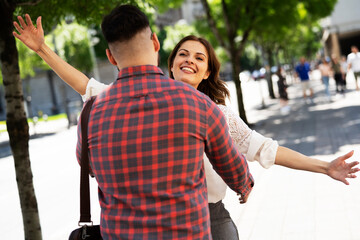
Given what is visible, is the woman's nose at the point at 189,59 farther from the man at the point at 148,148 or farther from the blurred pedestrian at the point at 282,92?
the blurred pedestrian at the point at 282,92

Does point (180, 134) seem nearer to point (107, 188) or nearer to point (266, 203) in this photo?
point (107, 188)

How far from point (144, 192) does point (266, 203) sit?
5.11 m

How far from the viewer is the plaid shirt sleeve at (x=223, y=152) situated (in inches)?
70.8

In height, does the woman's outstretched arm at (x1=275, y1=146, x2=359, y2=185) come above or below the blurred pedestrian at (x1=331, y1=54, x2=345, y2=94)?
above

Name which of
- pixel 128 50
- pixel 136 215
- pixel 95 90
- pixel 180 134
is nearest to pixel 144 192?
pixel 136 215

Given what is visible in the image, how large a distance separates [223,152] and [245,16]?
1608 centimetres

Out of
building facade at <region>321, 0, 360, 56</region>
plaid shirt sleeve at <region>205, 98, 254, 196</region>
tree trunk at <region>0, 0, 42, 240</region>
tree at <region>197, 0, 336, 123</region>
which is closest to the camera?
plaid shirt sleeve at <region>205, 98, 254, 196</region>

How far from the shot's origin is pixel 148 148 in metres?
1.70

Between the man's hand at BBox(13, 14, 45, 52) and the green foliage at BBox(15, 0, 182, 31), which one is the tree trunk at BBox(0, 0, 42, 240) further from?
the man's hand at BBox(13, 14, 45, 52)

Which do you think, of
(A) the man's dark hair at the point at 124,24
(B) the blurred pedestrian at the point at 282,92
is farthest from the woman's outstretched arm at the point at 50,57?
(B) the blurred pedestrian at the point at 282,92

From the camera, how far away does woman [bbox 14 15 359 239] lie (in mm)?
2314

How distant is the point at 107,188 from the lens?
69.3 inches

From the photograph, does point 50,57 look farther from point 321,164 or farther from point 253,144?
point 321,164

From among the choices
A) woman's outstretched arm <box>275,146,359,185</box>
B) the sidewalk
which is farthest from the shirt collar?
the sidewalk
